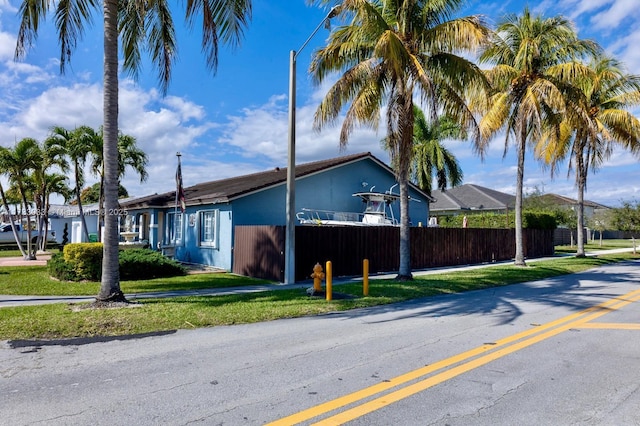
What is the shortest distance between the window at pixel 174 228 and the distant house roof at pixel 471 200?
26.6 meters

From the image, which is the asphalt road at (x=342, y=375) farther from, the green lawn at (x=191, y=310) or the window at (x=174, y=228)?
the window at (x=174, y=228)

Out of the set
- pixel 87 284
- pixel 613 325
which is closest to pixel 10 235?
pixel 87 284

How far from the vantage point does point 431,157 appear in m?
34.1

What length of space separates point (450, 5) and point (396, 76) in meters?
2.68

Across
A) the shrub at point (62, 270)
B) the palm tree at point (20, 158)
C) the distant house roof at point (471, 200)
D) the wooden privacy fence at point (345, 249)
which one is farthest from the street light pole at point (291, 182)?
the distant house roof at point (471, 200)

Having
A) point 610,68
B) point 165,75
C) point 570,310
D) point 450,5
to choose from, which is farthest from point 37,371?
point 610,68

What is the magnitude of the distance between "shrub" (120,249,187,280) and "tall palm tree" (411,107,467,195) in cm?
2262

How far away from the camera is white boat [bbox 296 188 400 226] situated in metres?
19.8

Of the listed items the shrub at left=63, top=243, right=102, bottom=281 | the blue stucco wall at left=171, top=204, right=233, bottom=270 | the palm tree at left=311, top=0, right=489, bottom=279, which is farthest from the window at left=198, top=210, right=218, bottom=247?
the palm tree at left=311, top=0, right=489, bottom=279

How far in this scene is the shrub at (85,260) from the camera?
13867 mm

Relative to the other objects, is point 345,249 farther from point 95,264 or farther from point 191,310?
point 191,310

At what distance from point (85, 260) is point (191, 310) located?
6.61 metres

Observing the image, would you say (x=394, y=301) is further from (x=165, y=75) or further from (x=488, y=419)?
(x=165, y=75)

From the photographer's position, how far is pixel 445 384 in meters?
5.02
